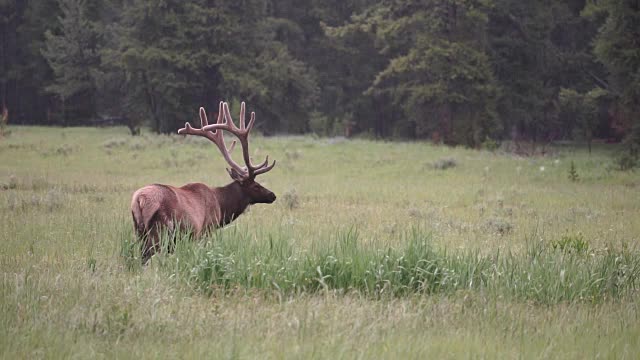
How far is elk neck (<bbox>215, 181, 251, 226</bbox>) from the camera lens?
9898 mm

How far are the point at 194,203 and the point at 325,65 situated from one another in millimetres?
49515

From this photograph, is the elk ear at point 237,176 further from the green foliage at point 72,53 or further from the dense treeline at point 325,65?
the green foliage at point 72,53

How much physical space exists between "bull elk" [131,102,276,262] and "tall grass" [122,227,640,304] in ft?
1.26

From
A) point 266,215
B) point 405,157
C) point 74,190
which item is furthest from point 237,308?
point 405,157

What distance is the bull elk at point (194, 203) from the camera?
775cm

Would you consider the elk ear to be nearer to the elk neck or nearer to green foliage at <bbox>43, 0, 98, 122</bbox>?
the elk neck

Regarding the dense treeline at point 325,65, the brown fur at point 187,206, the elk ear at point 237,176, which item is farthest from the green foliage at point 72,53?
the brown fur at point 187,206

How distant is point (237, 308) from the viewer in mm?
6023

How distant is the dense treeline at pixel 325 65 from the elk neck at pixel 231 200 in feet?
82.2

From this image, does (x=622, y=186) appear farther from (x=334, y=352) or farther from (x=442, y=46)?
(x=442, y=46)

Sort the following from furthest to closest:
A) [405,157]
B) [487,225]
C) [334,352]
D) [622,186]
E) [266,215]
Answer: [405,157]
[622,186]
[266,215]
[487,225]
[334,352]

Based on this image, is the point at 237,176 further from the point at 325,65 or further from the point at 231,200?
the point at 325,65

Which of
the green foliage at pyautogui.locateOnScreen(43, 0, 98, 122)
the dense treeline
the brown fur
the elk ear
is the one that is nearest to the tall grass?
the brown fur

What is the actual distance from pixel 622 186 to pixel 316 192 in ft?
25.2
